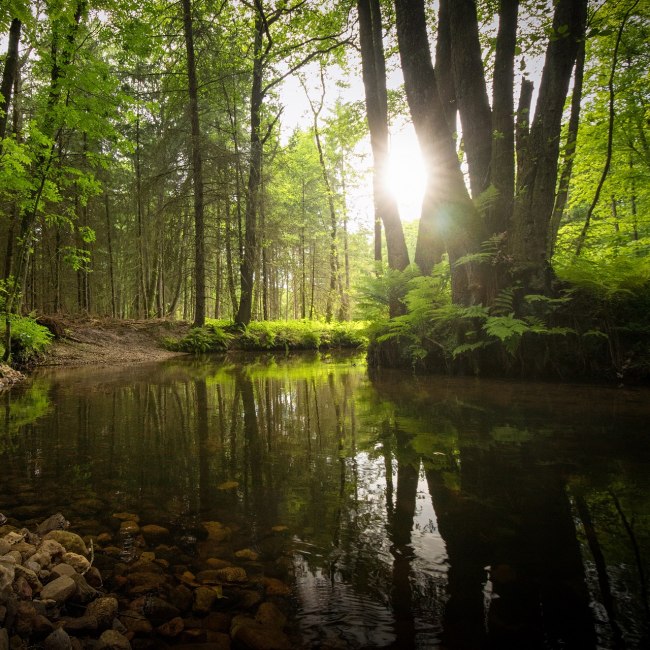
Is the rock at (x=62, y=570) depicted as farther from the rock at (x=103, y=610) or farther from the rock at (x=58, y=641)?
the rock at (x=58, y=641)

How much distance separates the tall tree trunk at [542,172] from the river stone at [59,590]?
20.1ft

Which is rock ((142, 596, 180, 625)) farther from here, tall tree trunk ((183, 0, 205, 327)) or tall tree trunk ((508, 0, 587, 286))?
Answer: tall tree trunk ((183, 0, 205, 327))

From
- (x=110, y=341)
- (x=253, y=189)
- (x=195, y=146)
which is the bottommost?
(x=110, y=341)

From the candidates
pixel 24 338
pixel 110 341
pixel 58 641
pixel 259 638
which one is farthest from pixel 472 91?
pixel 110 341

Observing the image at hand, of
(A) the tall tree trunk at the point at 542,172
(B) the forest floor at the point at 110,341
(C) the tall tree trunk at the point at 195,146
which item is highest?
(C) the tall tree trunk at the point at 195,146

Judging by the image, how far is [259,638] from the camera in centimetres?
108

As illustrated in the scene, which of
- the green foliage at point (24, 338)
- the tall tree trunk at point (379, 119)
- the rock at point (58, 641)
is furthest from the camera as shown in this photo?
the tall tree trunk at point (379, 119)

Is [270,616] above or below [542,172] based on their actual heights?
below

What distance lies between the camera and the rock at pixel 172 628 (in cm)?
113

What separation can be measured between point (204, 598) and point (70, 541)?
25.3 inches

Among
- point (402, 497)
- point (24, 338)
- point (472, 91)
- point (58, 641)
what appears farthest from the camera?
point (24, 338)

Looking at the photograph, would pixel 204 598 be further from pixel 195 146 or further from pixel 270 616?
pixel 195 146

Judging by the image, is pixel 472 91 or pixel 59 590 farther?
pixel 472 91

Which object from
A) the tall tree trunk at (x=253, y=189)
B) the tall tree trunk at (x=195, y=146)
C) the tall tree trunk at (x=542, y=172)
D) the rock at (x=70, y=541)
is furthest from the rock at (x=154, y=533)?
the tall tree trunk at (x=253, y=189)
